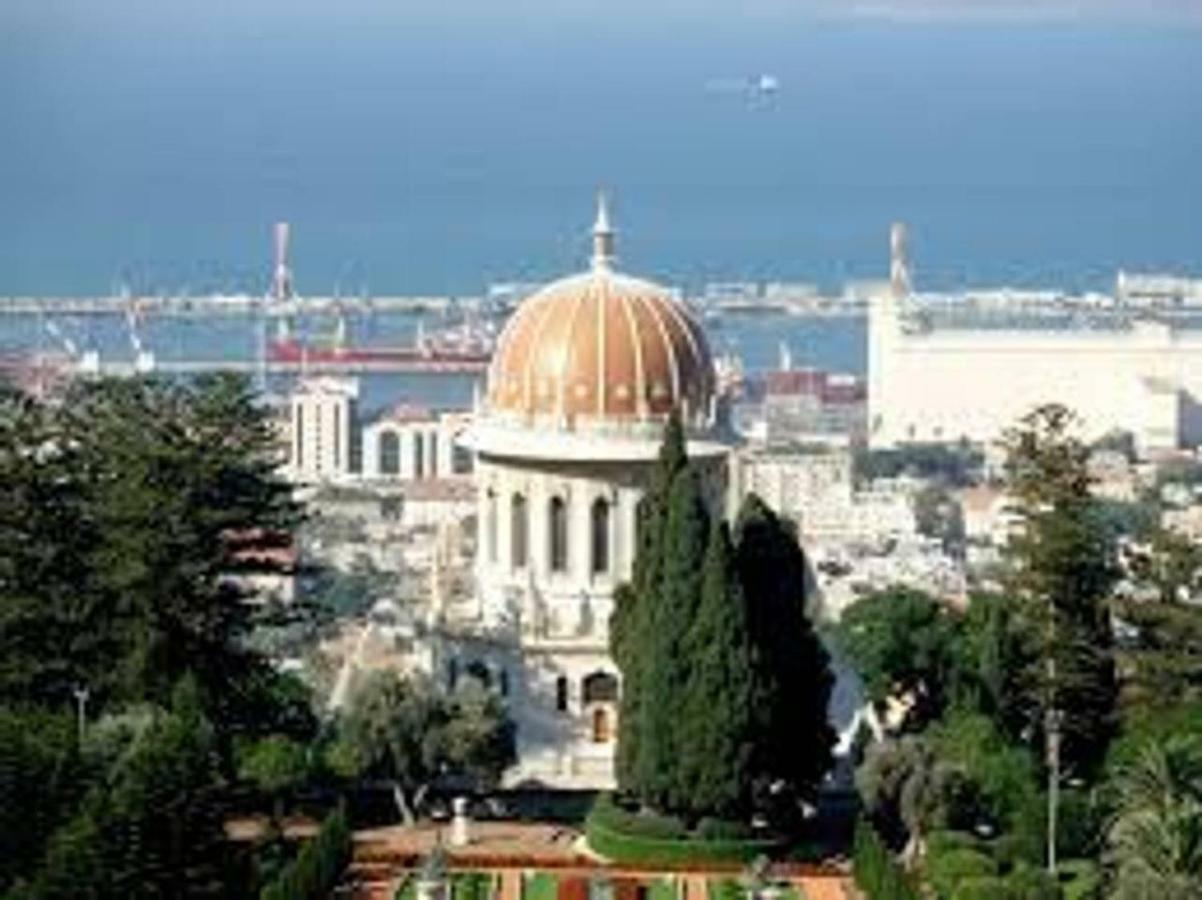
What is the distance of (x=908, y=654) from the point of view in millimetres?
34000

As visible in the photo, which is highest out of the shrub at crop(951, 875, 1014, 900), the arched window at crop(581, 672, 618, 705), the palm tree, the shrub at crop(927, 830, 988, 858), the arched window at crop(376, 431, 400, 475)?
the arched window at crop(376, 431, 400, 475)

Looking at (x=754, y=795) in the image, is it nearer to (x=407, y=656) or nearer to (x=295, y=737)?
(x=295, y=737)

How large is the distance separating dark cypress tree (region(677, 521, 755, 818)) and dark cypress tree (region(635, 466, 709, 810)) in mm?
78

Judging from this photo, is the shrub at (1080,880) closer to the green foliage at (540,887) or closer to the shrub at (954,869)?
the shrub at (954,869)

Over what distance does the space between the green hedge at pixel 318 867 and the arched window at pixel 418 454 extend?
2959 inches

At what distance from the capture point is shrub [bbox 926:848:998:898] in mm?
25906

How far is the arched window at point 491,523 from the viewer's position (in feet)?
115

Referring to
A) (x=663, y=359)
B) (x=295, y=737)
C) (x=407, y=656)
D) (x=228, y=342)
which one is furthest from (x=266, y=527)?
(x=228, y=342)

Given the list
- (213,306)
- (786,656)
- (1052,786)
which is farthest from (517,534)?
(213,306)

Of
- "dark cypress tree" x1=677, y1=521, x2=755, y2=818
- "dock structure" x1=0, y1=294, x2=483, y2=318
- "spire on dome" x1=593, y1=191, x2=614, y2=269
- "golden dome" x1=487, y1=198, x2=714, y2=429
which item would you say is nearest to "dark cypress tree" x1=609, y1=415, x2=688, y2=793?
"dark cypress tree" x1=677, y1=521, x2=755, y2=818

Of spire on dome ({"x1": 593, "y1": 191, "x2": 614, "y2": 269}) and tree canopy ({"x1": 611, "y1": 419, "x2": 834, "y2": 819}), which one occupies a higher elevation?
→ spire on dome ({"x1": 593, "y1": 191, "x2": 614, "y2": 269})

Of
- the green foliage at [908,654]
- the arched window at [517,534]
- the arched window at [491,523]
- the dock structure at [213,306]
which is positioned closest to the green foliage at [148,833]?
the arched window at [517,534]

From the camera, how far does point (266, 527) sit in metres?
31.1

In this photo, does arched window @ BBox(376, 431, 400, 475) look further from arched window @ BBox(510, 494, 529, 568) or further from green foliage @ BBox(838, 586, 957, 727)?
green foliage @ BBox(838, 586, 957, 727)
